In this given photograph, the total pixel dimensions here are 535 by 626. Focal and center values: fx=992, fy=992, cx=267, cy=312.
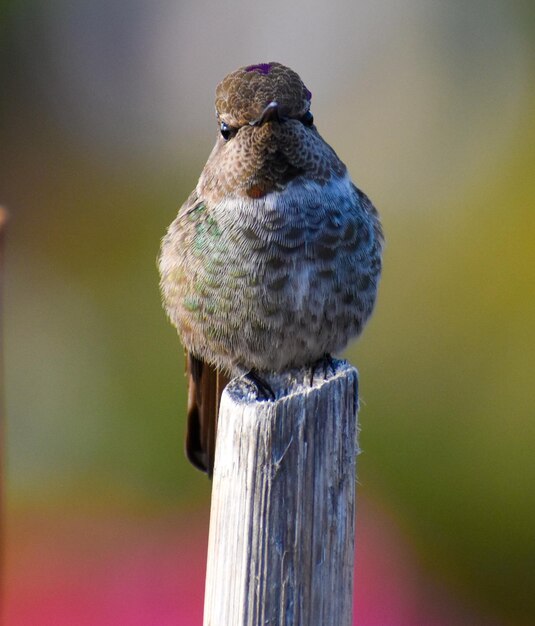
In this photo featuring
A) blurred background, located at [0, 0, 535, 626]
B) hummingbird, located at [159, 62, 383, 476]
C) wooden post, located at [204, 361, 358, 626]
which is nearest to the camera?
wooden post, located at [204, 361, 358, 626]

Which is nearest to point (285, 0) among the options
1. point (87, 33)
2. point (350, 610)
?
point (87, 33)

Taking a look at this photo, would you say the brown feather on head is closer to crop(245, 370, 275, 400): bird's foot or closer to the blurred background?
crop(245, 370, 275, 400): bird's foot

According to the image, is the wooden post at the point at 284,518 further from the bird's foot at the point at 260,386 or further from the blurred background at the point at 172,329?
the blurred background at the point at 172,329

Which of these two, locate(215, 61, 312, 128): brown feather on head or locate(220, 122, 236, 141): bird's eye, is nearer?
locate(215, 61, 312, 128): brown feather on head

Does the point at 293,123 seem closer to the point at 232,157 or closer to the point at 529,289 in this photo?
the point at 232,157

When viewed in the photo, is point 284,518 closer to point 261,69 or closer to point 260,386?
point 260,386

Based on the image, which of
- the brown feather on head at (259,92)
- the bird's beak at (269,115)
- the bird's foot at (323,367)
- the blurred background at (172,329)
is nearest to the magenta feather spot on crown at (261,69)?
the brown feather on head at (259,92)

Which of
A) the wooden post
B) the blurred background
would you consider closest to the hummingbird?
the wooden post
